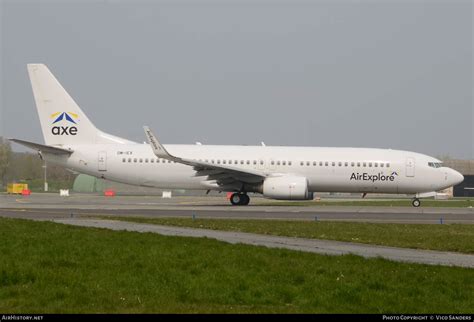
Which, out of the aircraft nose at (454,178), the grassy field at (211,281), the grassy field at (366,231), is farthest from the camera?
the aircraft nose at (454,178)

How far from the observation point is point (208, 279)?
39.4 feet

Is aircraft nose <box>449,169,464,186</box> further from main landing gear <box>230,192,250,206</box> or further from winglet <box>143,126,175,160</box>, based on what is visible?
winglet <box>143,126,175,160</box>

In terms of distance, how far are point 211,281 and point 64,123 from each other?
3162 centimetres

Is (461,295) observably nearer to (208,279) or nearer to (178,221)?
(208,279)

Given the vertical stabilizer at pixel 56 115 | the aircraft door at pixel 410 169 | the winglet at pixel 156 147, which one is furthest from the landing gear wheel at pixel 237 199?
the aircraft door at pixel 410 169

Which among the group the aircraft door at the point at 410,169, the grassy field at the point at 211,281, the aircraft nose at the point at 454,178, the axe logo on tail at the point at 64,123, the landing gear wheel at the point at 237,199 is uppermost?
the axe logo on tail at the point at 64,123

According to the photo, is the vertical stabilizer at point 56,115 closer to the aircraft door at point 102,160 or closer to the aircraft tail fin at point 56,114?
the aircraft tail fin at point 56,114

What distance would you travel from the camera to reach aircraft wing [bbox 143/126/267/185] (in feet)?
122

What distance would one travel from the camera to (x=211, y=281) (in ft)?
38.9

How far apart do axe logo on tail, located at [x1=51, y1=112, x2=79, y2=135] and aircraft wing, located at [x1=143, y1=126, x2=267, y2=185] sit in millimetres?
6650

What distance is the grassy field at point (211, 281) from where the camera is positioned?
405 inches

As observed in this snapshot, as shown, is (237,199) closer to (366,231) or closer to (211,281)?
(366,231)

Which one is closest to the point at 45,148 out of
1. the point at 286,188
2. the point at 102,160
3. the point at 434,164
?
the point at 102,160
